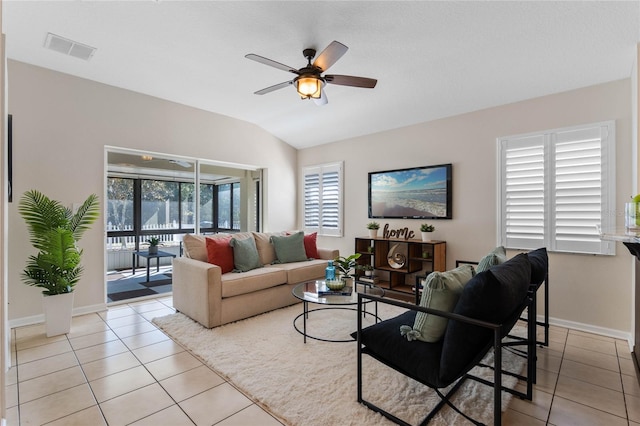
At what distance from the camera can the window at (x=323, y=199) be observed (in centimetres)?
563

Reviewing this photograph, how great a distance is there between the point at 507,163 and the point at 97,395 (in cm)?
453

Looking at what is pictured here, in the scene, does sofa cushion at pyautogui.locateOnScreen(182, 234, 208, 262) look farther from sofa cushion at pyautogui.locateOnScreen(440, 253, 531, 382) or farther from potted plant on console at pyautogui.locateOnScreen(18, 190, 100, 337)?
sofa cushion at pyautogui.locateOnScreen(440, 253, 531, 382)

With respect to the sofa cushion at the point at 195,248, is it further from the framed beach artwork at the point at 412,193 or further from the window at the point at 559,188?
the window at the point at 559,188

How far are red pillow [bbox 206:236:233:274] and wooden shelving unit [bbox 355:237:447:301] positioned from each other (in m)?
2.03

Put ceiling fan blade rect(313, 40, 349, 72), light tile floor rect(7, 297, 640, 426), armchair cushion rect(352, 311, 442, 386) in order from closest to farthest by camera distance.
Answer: armchair cushion rect(352, 311, 442, 386) < light tile floor rect(7, 297, 640, 426) < ceiling fan blade rect(313, 40, 349, 72)

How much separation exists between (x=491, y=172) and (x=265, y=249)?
3.14m

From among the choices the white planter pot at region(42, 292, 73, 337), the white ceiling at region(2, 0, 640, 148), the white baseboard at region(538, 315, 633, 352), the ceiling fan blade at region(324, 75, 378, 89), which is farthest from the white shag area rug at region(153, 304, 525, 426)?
the white ceiling at region(2, 0, 640, 148)

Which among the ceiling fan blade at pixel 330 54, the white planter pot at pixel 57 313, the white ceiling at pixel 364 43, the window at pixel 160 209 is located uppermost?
the white ceiling at pixel 364 43

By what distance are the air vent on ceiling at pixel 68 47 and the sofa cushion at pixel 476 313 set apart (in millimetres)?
4082

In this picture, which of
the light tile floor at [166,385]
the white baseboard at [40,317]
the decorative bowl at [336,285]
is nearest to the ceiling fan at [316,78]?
the decorative bowl at [336,285]

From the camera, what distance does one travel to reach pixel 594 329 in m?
3.25

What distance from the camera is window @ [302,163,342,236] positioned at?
5629 millimetres

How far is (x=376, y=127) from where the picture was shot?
16.2 feet

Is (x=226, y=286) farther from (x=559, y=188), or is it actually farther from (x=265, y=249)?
(x=559, y=188)
